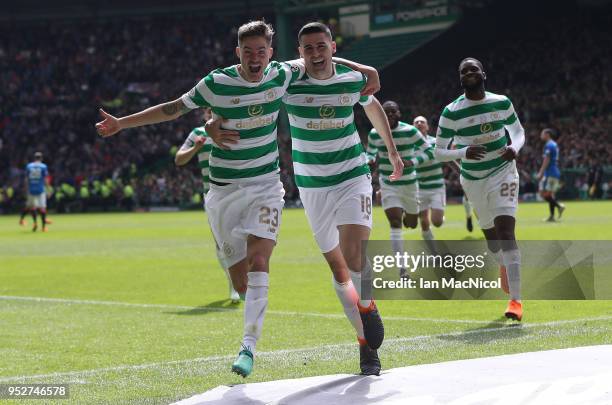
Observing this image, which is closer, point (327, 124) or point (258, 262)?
point (258, 262)

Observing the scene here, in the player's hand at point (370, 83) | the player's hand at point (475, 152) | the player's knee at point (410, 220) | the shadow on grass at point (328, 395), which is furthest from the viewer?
the player's knee at point (410, 220)

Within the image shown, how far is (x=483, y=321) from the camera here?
9.31 meters

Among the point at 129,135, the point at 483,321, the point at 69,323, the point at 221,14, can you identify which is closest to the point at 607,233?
the point at 483,321

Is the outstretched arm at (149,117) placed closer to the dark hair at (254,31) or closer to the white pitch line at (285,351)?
the dark hair at (254,31)

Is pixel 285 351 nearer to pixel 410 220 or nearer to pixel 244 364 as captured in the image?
pixel 244 364

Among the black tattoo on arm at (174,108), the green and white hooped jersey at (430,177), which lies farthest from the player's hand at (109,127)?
the green and white hooped jersey at (430,177)

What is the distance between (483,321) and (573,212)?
18.8 meters

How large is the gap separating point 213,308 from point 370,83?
459 centimetres

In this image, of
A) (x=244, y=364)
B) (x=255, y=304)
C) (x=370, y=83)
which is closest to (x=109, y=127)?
(x=255, y=304)

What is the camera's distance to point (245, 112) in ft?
21.9

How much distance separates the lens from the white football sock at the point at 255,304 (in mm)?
6402

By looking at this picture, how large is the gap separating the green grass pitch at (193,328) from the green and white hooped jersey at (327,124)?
1.35m

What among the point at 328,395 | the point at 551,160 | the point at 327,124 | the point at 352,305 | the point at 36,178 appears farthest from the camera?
the point at 36,178

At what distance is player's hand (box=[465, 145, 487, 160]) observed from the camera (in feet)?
30.8
